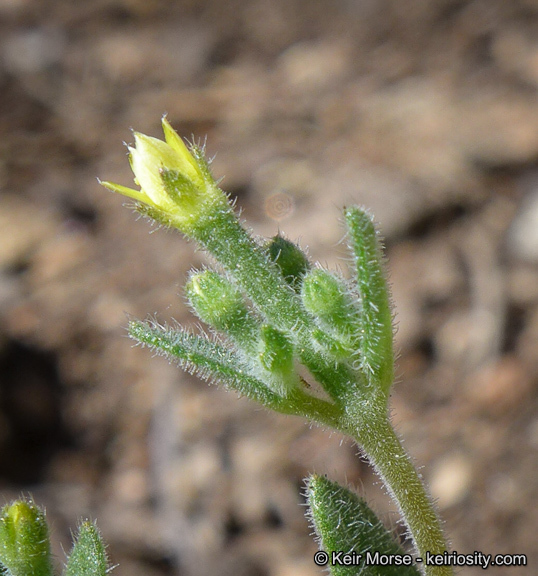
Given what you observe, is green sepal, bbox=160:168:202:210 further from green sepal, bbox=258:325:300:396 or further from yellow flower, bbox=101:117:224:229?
green sepal, bbox=258:325:300:396

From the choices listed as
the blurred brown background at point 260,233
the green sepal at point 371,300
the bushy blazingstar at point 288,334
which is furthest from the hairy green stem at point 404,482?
the blurred brown background at point 260,233

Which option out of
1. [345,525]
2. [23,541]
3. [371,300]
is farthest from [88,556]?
[371,300]

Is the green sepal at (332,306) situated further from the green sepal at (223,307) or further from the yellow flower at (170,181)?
the yellow flower at (170,181)

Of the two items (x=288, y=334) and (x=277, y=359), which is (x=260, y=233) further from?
(x=277, y=359)

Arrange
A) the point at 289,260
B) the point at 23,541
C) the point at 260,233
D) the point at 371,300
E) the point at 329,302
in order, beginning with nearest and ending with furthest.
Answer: the point at 371,300 → the point at 329,302 → the point at 23,541 → the point at 289,260 → the point at 260,233

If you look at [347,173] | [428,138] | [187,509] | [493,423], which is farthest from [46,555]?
[428,138]

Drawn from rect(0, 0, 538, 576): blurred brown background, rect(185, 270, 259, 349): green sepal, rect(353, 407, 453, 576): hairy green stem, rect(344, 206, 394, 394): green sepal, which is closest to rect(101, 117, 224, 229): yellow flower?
rect(185, 270, 259, 349): green sepal
